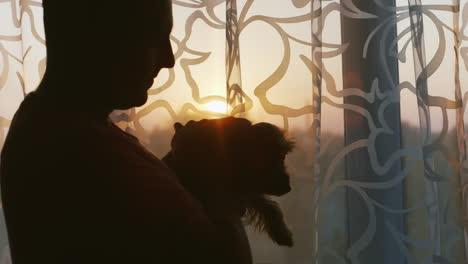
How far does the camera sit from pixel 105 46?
18.4 inches

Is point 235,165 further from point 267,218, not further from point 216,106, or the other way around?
point 216,106

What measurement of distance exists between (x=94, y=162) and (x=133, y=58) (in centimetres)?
11

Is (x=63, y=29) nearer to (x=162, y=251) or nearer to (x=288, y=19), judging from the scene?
(x=162, y=251)

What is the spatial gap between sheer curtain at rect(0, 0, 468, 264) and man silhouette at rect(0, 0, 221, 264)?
50cm

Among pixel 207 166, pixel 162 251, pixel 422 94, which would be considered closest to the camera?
pixel 162 251

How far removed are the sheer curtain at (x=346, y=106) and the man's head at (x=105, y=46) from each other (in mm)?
488

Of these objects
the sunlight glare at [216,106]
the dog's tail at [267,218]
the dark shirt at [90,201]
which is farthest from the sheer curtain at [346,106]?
the dark shirt at [90,201]

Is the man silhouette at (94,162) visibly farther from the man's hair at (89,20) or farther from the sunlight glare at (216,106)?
the sunlight glare at (216,106)

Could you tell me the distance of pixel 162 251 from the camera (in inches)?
15.6

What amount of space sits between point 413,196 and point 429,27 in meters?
0.32

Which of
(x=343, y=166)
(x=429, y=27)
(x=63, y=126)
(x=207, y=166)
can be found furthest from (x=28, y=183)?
(x=429, y=27)

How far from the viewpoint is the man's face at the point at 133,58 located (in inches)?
18.6

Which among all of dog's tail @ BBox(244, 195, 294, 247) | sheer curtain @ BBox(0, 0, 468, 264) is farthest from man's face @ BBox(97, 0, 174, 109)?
sheer curtain @ BBox(0, 0, 468, 264)

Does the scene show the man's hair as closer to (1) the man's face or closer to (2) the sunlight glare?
(1) the man's face
